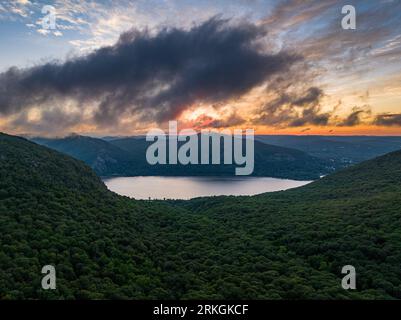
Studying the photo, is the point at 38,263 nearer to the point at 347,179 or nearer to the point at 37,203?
the point at 37,203

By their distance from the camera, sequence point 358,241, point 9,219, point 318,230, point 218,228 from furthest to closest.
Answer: point 218,228 → point 318,230 → point 358,241 → point 9,219

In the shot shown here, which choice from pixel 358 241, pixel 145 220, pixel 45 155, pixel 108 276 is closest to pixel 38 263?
pixel 108 276

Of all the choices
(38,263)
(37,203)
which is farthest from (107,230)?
(38,263)

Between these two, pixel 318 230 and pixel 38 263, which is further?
pixel 318 230

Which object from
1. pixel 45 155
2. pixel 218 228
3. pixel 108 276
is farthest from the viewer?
pixel 45 155
